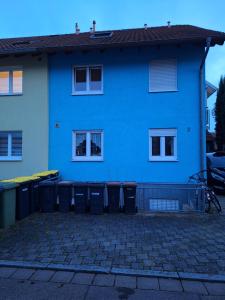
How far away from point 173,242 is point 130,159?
600cm

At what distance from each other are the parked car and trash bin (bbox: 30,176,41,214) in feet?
25.5

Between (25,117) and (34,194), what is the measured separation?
4672 mm

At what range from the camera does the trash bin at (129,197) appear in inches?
344

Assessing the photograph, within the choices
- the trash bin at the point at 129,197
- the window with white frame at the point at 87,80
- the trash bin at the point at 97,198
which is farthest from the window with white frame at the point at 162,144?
the trash bin at the point at 97,198

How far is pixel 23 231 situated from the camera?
22.4 feet

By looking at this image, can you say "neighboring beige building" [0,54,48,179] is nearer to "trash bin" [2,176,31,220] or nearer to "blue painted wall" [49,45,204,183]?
"blue painted wall" [49,45,204,183]

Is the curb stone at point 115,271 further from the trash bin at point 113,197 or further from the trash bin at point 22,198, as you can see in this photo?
the trash bin at point 113,197

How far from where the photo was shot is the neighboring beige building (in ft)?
40.4

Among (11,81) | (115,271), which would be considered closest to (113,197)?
(115,271)

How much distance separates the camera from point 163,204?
9.16 meters

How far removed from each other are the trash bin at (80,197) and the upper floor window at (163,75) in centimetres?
516

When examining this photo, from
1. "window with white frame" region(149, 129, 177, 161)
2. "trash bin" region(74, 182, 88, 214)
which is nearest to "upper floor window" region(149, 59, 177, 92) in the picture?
"window with white frame" region(149, 129, 177, 161)

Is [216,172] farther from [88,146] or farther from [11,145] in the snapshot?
[11,145]

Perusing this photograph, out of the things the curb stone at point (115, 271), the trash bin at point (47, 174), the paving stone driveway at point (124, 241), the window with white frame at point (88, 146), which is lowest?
the curb stone at point (115, 271)
